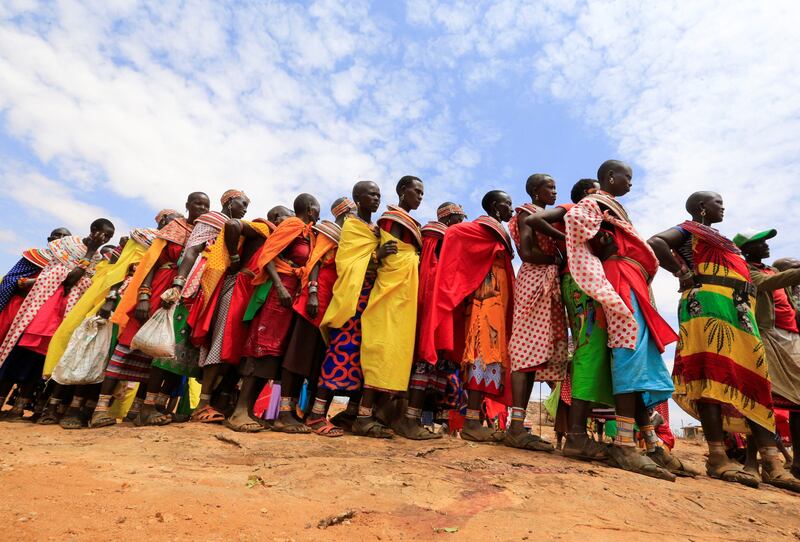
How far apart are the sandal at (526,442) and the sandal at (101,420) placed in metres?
3.77

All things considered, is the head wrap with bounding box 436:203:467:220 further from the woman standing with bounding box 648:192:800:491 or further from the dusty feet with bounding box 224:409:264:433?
the dusty feet with bounding box 224:409:264:433

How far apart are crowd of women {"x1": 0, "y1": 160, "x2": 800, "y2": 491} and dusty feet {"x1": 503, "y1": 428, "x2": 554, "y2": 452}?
17 mm

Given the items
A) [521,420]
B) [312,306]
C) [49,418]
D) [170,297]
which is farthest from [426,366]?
[49,418]

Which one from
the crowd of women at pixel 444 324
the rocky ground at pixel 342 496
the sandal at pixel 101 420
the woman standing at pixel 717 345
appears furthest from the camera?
the sandal at pixel 101 420

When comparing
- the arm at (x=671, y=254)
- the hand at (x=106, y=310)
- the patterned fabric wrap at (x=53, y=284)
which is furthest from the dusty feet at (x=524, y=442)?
the patterned fabric wrap at (x=53, y=284)

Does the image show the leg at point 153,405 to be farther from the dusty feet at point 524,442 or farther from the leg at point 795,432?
the leg at point 795,432

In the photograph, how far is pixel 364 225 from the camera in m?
4.79

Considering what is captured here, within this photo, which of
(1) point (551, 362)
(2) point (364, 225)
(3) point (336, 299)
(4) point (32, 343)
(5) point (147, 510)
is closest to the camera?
(5) point (147, 510)

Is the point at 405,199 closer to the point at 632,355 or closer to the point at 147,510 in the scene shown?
the point at 632,355

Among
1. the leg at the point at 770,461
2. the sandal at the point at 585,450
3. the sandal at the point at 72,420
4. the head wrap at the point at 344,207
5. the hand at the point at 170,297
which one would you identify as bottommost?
the sandal at the point at 72,420

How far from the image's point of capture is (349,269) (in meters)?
4.55

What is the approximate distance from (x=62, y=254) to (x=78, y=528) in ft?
16.9

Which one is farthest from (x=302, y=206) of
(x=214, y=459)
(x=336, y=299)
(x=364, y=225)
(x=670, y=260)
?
(x=670, y=260)

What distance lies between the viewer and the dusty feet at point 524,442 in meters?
3.86
